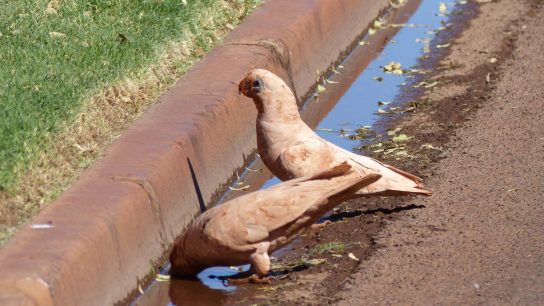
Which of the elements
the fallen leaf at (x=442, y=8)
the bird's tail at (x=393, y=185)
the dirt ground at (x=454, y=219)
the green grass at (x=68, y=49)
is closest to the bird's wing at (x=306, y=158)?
the bird's tail at (x=393, y=185)

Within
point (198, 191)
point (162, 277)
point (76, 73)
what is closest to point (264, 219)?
point (162, 277)

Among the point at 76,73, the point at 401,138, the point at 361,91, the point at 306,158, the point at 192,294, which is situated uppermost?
the point at 76,73

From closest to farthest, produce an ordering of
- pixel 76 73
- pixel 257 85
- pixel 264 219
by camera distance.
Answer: pixel 264 219 → pixel 257 85 → pixel 76 73

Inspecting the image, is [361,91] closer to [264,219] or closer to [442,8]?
[442,8]

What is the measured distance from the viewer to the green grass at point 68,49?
6.11 meters

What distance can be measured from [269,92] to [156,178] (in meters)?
0.70

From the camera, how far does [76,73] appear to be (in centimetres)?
685

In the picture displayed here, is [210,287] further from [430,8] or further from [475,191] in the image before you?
[430,8]

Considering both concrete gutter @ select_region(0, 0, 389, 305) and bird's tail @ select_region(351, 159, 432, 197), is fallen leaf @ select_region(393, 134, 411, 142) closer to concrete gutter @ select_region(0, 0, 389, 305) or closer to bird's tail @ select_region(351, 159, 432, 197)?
concrete gutter @ select_region(0, 0, 389, 305)

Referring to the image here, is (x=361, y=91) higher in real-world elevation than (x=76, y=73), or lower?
lower

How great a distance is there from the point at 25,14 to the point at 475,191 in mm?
2916

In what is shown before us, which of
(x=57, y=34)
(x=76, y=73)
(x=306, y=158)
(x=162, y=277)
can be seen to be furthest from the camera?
(x=57, y=34)

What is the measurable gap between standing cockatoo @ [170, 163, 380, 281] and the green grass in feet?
2.99

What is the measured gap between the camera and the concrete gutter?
16.6 ft
